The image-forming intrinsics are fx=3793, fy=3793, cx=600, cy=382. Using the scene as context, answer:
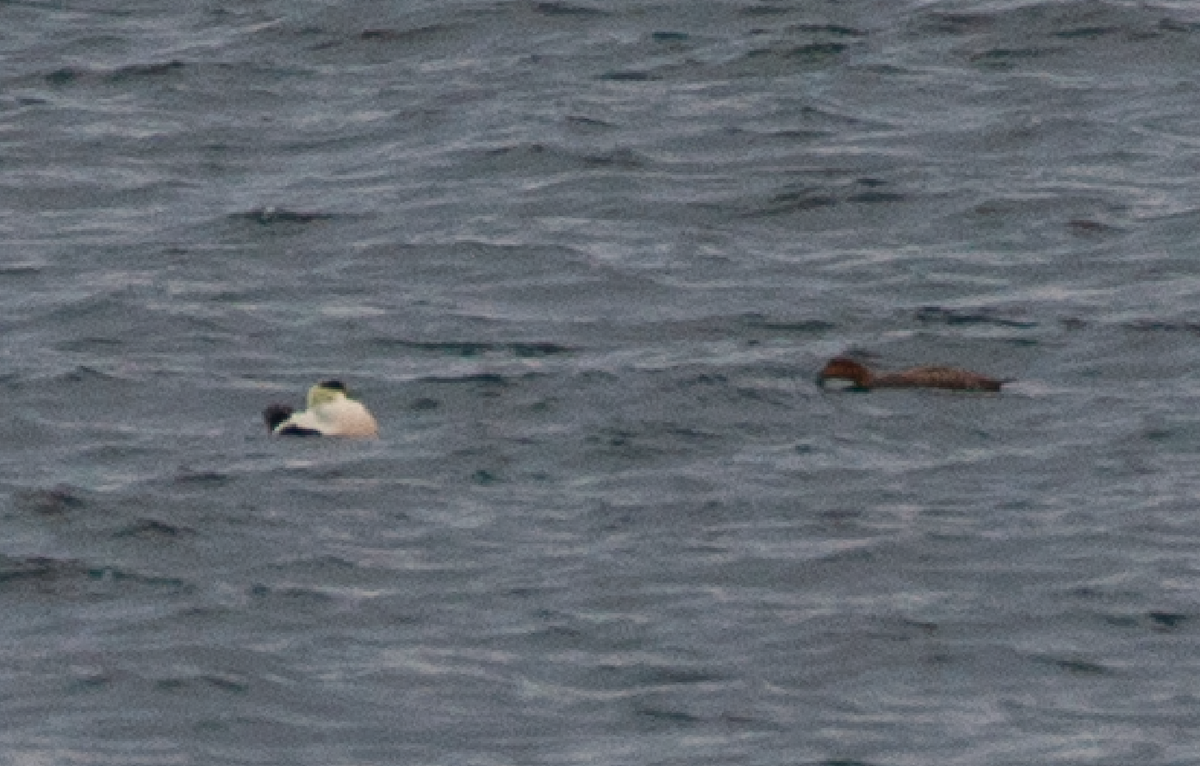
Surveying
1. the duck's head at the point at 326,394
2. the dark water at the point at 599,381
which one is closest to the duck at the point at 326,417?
the duck's head at the point at 326,394

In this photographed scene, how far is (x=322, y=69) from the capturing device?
29500mm

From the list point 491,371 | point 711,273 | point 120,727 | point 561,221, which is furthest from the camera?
point 561,221

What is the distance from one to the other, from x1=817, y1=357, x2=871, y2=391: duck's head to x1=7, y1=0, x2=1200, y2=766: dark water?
0.45 feet

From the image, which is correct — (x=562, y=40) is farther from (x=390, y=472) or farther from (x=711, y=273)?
(x=390, y=472)

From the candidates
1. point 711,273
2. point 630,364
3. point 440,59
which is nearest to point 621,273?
point 711,273

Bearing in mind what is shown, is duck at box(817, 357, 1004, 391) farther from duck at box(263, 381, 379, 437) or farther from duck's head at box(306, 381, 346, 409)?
duck's head at box(306, 381, 346, 409)

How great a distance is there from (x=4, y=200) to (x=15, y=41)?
514 centimetres

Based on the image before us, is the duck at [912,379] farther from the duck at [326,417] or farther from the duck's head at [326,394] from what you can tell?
the duck's head at [326,394]

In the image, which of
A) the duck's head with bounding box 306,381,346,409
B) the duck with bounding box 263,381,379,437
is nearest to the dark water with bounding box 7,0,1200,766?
the duck with bounding box 263,381,379,437

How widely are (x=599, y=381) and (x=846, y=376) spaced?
4.62 feet

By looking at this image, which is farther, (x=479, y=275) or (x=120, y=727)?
(x=479, y=275)

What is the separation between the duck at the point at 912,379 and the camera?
20.4m

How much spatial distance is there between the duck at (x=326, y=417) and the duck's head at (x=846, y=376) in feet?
8.09

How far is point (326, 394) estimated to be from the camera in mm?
19922
